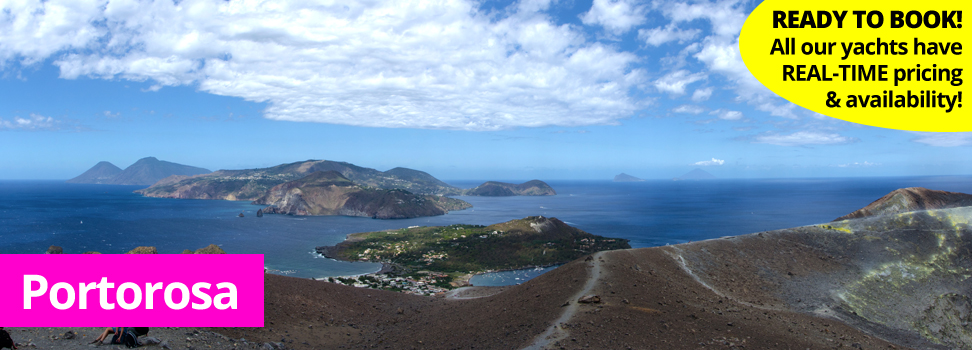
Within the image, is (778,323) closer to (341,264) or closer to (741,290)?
(741,290)

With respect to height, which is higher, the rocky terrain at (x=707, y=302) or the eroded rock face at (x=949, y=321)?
the rocky terrain at (x=707, y=302)

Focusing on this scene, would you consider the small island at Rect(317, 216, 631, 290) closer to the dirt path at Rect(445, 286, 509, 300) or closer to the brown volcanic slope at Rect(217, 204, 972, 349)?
the dirt path at Rect(445, 286, 509, 300)

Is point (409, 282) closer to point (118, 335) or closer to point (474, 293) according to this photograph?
point (474, 293)

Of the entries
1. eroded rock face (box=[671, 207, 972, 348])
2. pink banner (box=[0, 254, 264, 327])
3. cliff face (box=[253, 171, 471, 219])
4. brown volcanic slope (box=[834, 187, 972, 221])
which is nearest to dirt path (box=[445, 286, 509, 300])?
eroded rock face (box=[671, 207, 972, 348])

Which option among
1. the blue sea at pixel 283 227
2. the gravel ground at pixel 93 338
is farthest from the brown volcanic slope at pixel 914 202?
the gravel ground at pixel 93 338

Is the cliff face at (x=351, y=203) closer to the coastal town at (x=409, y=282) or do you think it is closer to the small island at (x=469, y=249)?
A: the small island at (x=469, y=249)

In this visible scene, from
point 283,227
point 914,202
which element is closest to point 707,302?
point 914,202

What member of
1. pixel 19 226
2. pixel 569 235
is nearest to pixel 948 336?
pixel 569 235
